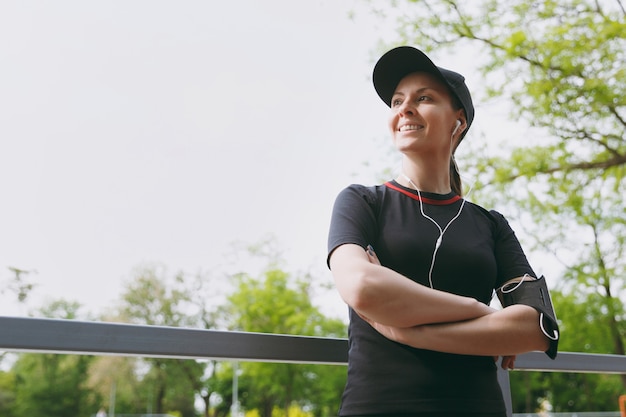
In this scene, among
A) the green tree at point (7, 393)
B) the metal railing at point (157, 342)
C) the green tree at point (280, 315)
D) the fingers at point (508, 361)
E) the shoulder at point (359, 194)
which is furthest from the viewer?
the green tree at point (7, 393)

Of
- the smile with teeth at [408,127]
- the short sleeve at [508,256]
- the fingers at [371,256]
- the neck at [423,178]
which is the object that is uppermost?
the smile with teeth at [408,127]

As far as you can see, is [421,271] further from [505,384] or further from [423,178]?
[505,384]

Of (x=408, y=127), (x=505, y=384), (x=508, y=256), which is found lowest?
(x=505, y=384)

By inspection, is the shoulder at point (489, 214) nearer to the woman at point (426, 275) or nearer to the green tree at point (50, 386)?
the woman at point (426, 275)

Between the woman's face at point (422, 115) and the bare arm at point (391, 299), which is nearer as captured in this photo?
the bare arm at point (391, 299)

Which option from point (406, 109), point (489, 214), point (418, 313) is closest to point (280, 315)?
point (489, 214)

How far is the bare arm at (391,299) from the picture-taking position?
1.13m

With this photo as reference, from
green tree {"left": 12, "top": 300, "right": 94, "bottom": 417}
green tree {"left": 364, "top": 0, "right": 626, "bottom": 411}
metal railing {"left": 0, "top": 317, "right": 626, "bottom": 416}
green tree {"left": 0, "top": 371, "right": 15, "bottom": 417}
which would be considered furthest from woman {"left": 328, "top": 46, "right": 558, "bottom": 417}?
green tree {"left": 0, "top": 371, "right": 15, "bottom": 417}

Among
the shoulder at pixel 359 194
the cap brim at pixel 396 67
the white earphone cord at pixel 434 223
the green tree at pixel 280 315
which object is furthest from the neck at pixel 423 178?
the green tree at pixel 280 315

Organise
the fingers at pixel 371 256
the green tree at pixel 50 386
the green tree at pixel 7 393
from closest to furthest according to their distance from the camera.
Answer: the fingers at pixel 371 256
the green tree at pixel 50 386
the green tree at pixel 7 393

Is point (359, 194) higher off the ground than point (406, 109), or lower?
lower

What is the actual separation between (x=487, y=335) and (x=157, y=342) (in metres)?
0.65

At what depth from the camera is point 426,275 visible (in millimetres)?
1290

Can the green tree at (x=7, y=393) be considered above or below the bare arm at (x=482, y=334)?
above
